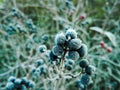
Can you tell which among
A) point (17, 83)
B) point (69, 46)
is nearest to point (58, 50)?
point (69, 46)

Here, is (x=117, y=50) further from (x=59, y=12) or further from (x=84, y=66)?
(x=84, y=66)

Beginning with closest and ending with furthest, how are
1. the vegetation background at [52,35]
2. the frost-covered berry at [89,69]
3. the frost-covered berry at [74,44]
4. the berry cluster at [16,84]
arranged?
the frost-covered berry at [74,44]
the frost-covered berry at [89,69]
the berry cluster at [16,84]
the vegetation background at [52,35]

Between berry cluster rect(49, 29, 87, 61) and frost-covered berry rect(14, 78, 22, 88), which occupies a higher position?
berry cluster rect(49, 29, 87, 61)

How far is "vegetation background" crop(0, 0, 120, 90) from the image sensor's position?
2109 millimetres

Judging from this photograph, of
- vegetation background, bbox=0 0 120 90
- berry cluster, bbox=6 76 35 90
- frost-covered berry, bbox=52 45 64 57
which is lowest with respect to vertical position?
berry cluster, bbox=6 76 35 90

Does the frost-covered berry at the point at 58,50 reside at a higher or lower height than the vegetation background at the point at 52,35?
lower

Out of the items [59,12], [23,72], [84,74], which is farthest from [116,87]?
[84,74]

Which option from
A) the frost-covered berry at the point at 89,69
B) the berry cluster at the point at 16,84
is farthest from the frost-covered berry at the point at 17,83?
the frost-covered berry at the point at 89,69

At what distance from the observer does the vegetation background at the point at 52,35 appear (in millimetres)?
2109

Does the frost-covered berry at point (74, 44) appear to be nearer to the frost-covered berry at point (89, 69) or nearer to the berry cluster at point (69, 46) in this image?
the berry cluster at point (69, 46)

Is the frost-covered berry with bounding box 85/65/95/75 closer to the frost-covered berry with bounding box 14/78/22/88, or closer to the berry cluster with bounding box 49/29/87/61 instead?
the berry cluster with bounding box 49/29/87/61

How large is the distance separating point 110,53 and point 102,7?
0.75 meters

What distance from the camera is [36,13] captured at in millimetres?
2924

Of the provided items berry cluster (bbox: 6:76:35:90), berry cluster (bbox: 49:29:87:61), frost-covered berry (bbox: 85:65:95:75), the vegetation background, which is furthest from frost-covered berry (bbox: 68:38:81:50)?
the vegetation background
